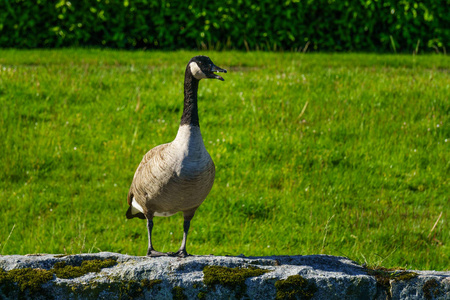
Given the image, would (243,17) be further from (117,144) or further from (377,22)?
(117,144)

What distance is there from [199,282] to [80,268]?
0.90 m

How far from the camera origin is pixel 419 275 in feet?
12.8

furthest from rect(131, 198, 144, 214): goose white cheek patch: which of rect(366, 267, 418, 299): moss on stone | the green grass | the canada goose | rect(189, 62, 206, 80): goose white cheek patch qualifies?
rect(366, 267, 418, 299): moss on stone

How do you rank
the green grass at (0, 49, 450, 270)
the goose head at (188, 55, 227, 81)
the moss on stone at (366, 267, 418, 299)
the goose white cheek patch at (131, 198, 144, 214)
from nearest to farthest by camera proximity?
the goose head at (188, 55, 227, 81) → the moss on stone at (366, 267, 418, 299) → the goose white cheek patch at (131, 198, 144, 214) → the green grass at (0, 49, 450, 270)

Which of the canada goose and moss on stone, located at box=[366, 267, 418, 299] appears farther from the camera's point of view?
moss on stone, located at box=[366, 267, 418, 299]

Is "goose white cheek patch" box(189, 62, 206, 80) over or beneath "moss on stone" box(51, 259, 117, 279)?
over

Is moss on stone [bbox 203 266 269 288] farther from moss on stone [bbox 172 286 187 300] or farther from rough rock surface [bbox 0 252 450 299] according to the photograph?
moss on stone [bbox 172 286 187 300]

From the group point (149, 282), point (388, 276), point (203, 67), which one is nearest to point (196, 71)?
point (203, 67)

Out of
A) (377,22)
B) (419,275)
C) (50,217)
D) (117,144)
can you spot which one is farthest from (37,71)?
(377,22)

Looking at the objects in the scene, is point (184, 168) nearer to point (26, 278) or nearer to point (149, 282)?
point (149, 282)

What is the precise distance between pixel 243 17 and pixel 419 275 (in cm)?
1193

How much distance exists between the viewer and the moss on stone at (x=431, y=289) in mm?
3816

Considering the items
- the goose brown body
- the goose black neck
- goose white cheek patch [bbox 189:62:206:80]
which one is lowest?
the goose brown body

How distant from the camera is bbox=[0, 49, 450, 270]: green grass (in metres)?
6.24
